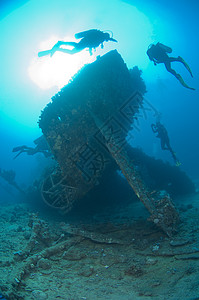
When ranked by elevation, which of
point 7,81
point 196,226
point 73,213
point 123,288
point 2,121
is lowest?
point 196,226

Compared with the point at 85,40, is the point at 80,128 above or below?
below

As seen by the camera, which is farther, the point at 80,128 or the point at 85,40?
the point at 85,40

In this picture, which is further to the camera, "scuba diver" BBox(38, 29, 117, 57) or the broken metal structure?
"scuba diver" BBox(38, 29, 117, 57)

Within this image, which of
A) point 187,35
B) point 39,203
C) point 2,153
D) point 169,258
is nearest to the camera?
point 169,258

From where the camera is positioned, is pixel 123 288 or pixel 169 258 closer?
pixel 123 288

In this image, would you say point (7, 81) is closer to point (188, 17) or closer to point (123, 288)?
point (188, 17)

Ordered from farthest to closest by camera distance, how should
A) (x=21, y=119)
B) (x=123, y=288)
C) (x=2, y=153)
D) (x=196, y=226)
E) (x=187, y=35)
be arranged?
(x=21, y=119) < (x=2, y=153) < (x=187, y=35) < (x=196, y=226) < (x=123, y=288)

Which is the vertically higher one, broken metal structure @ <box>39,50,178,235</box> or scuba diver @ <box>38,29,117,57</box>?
scuba diver @ <box>38,29,117,57</box>

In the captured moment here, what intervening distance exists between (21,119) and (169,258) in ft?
447

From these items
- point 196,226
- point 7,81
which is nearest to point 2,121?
point 7,81

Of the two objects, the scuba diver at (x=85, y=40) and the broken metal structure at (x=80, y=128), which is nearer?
the broken metal structure at (x=80, y=128)

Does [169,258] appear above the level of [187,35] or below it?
below

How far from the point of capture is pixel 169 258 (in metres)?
3.79

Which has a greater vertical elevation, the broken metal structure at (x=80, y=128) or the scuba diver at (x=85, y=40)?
the scuba diver at (x=85, y=40)
